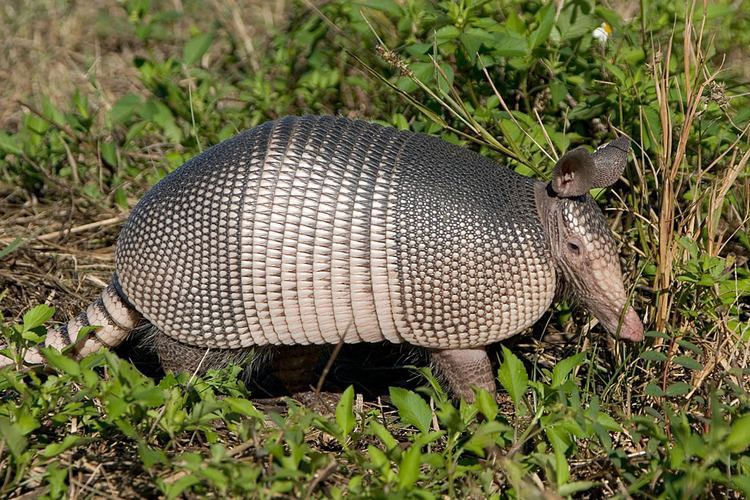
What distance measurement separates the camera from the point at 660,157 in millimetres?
4750

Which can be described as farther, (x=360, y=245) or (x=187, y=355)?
(x=187, y=355)

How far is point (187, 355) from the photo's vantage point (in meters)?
4.56

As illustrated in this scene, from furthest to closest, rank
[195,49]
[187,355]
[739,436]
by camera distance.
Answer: [195,49]
[187,355]
[739,436]

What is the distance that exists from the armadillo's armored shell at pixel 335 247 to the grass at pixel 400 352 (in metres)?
0.35

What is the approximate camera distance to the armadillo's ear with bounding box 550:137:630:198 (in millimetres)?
4102

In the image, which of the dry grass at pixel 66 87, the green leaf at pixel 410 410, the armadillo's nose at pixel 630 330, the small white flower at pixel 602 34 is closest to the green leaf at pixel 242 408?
the green leaf at pixel 410 410

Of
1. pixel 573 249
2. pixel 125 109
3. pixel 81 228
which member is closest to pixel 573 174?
pixel 573 249

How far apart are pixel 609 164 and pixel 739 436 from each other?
5.09ft

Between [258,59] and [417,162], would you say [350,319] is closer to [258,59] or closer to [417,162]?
[417,162]

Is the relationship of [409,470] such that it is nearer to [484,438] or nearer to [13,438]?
[484,438]

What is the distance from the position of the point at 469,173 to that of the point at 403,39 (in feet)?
6.87

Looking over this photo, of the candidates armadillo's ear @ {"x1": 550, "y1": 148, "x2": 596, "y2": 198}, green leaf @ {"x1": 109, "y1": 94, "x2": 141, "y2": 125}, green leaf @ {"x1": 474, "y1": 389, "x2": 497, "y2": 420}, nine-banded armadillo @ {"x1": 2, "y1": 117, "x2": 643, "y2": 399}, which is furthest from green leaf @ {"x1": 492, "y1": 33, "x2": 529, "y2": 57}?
green leaf @ {"x1": 109, "y1": 94, "x2": 141, "y2": 125}

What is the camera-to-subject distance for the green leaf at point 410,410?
373cm

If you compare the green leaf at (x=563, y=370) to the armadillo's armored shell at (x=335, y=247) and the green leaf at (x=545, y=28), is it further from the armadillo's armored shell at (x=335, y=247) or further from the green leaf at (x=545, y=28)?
the green leaf at (x=545, y=28)
